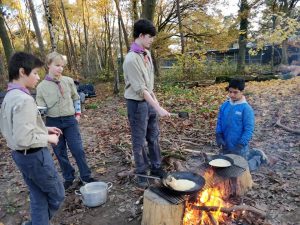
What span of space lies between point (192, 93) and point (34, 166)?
1026cm

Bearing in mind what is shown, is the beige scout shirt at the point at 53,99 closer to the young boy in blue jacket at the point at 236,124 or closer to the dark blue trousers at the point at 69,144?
the dark blue trousers at the point at 69,144

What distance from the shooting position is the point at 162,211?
121 inches

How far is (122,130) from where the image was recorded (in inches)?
303

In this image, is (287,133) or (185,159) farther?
(287,133)

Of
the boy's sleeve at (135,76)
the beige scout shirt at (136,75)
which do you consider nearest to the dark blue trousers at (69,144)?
the beige scout shirt at (136,75)

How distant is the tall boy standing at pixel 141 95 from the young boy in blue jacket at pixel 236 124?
1.24m

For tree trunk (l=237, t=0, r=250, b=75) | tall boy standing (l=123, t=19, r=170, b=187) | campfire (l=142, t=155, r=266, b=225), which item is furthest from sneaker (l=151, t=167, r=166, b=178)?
tree trunk (l=237, t=0, r=250, b=75)

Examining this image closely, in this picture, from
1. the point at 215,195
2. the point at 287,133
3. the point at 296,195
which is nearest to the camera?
the point at 215,195

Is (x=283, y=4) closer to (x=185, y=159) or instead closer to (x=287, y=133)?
(x=287, y=133)

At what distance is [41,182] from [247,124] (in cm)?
321

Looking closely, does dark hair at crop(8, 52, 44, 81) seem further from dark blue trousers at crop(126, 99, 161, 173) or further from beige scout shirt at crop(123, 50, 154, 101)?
dark blue trousers at crop(126, 99, 161, 173)

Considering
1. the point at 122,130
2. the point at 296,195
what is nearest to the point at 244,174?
the point at 296,195

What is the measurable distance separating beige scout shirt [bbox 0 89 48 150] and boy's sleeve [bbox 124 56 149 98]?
1525mm

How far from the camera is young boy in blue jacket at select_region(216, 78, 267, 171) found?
14.3ft
